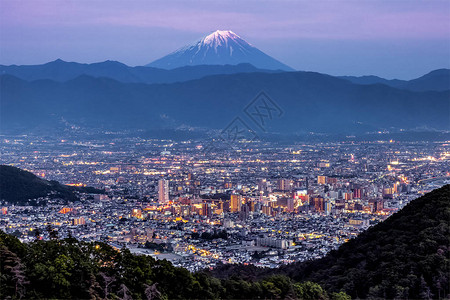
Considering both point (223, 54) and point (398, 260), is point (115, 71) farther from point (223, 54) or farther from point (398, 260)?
point (398, 260)

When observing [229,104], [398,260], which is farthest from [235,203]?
[229,104]

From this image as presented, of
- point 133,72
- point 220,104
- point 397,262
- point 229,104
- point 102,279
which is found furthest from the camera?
point 133,72

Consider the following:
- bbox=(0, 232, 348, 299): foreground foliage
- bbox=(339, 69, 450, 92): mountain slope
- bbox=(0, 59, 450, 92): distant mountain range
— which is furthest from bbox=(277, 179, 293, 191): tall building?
bbox=(0, 59, 450, 92): distant mountain range

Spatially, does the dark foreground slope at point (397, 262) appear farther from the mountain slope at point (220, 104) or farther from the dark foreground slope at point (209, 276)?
the mountain slope at point (220, 104)

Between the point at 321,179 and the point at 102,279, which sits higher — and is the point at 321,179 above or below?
below

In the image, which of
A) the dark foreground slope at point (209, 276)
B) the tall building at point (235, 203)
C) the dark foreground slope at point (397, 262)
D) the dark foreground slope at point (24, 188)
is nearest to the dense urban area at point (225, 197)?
the tall building at point (235, 203)

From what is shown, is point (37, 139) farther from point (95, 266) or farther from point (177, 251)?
point (95, 266)

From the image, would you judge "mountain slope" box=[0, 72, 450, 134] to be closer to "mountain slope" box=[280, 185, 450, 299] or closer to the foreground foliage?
"mountain slope" box=[280, 185, 450, 299]
